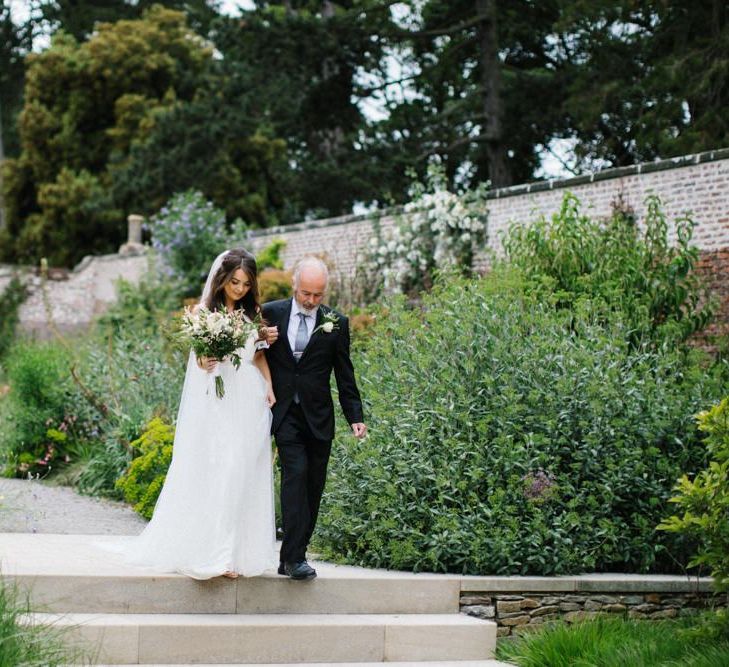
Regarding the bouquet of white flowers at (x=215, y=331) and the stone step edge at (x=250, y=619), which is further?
the bouquet of white flowers at (x=215, y=331)

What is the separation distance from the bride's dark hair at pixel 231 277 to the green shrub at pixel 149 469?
2913 mm

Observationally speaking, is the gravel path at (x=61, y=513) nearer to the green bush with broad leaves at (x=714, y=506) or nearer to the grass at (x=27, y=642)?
the grass at (x=27, y=642)

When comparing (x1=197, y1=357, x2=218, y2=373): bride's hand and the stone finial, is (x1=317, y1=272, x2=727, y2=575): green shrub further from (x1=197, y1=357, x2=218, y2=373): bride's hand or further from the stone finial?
the stone finial

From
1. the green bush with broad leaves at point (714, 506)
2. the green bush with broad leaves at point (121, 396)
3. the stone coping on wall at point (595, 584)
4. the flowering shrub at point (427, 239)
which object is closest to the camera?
the green bush with broad leaves at point (714, 506)

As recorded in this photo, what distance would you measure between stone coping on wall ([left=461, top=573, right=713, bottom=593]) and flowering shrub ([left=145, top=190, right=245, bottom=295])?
11.9 metres

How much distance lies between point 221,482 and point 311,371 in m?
0.72

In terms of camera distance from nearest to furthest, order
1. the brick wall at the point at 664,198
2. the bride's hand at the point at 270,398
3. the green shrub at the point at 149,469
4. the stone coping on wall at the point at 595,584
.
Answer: the bride's hand at the point at 270,398 → the stone coping on wall at the point at 595,584 → the green shrub at the point at 149,469 → the brick wall at the point at 664,198

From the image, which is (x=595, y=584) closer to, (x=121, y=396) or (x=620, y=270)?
(x=620, y=270)

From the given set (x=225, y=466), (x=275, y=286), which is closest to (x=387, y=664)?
(x=225, y=466)

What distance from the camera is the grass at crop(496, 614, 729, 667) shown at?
5.22 meters

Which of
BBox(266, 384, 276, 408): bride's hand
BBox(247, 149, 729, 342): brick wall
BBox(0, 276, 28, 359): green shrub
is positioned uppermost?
BBox(247, 149, 729, 342): brick wall

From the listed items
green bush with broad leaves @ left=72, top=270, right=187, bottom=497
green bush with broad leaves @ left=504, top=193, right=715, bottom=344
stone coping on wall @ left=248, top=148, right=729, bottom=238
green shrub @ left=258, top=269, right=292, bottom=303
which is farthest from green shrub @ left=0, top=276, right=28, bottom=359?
green bush with broad leaves @ left=504, top=193, right=715, bottom=344

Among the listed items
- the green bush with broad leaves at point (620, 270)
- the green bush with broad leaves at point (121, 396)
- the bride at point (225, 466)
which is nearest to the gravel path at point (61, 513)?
the green bush with broad leaves at point (121, 396)

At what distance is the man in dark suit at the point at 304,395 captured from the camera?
560 cm
